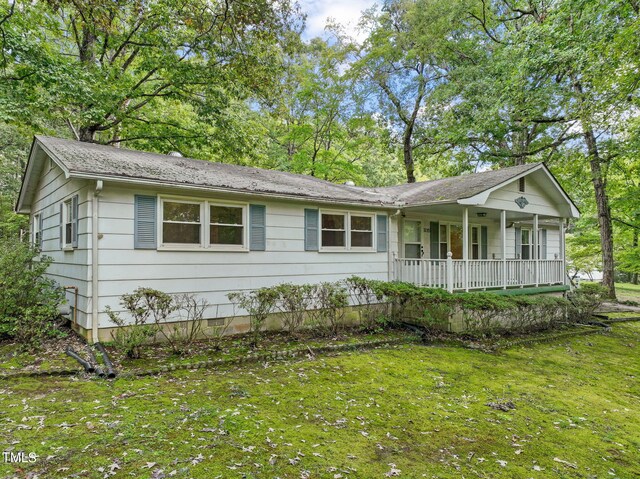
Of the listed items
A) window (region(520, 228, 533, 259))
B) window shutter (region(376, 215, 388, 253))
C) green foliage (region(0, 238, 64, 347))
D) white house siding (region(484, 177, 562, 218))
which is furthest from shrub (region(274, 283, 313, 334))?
window (region(520, 228, 533, 259))

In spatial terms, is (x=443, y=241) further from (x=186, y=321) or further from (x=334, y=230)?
(x=186, y=321)

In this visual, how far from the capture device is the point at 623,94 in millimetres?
8773

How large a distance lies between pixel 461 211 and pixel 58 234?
1156 centimetres

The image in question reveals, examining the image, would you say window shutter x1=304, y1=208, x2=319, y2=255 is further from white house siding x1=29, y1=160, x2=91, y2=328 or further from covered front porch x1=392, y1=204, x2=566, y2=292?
white house siding x1=29, y1=160, x2=91, y2=328

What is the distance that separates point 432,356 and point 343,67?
725 inches

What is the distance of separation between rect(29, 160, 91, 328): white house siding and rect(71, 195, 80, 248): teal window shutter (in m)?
0.13

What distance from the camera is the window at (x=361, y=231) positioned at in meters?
10.1

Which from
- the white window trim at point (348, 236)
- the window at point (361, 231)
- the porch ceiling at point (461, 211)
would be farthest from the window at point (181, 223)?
the porch ceiling at point (461, 211)

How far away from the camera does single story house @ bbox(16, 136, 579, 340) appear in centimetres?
669

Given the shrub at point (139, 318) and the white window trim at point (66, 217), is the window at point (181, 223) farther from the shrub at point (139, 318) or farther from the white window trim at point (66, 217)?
the white window trim at point (66, 217)

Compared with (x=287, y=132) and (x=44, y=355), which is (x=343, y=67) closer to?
(x=287, y=132)

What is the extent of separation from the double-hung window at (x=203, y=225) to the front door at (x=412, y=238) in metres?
5.90

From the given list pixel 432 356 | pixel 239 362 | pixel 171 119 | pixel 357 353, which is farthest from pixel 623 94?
pixel 171 119

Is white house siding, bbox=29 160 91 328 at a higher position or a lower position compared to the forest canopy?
lower
